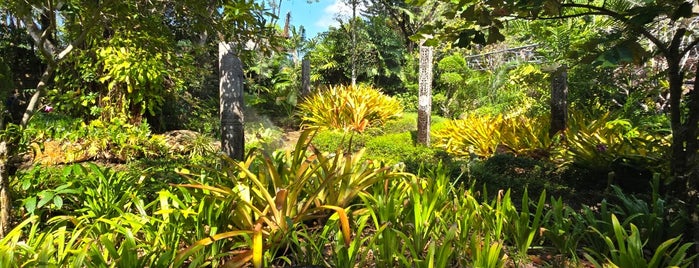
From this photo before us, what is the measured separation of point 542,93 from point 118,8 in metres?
9.10

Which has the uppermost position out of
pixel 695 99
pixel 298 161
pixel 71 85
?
pixel 71 85

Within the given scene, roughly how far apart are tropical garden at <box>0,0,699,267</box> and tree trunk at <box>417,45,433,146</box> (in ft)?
0.13

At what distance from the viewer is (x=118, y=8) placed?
8.38ft

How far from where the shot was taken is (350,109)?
9.94m

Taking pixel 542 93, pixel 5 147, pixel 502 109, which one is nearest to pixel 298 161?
pixel 5 147

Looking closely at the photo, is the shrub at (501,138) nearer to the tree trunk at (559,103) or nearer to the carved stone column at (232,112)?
the tree trunk at (559,103)

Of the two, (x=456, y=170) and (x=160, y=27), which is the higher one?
(x=160, y=27)

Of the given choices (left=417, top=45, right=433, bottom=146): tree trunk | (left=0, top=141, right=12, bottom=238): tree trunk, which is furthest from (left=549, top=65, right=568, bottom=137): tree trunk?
(left=0, top=141, right=12, bottom=238): tree trunk

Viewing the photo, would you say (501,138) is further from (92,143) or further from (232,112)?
(92,143)

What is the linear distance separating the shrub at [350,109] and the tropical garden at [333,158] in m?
0.05

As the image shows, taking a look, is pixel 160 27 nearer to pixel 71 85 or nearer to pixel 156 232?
pixel 156 232

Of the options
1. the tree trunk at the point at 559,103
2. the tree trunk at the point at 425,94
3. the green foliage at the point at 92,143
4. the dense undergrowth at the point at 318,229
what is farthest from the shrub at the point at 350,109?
the dense undergrowth at the point at 318,229

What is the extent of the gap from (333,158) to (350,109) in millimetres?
6875

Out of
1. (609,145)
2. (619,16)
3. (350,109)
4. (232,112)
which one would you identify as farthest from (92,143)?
(609,145)
